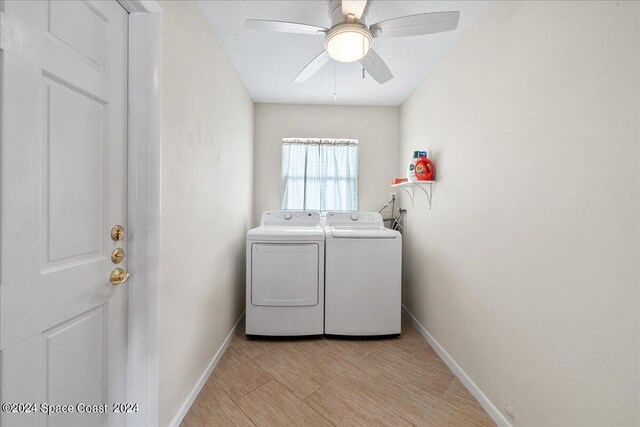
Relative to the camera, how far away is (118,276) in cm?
104

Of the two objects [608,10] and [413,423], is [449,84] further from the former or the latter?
[413,423]

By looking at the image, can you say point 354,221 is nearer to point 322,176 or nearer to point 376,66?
point 322,176

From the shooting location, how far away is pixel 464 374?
5.61ft

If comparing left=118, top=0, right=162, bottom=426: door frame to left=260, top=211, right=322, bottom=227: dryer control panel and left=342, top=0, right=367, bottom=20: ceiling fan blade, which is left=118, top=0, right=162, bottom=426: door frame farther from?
left=260, top=211, right=322, bottom=227: dryer control panel

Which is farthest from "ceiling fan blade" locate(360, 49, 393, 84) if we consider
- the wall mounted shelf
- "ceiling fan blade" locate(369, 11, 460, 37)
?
the wall mounted shelf

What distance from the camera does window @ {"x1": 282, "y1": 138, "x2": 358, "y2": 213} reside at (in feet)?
10.2

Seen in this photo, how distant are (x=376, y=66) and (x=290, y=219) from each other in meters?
1.65

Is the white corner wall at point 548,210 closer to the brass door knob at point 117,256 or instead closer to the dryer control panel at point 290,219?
the dryer control panel at point 290,219

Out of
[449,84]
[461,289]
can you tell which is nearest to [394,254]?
[461,289]

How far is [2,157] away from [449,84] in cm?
238

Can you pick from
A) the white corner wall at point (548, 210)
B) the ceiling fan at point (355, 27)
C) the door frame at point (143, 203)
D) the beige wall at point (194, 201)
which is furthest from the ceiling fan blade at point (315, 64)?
the white corner wall at point (548, 210)

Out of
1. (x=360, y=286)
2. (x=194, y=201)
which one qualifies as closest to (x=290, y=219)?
(x=360, y=286)

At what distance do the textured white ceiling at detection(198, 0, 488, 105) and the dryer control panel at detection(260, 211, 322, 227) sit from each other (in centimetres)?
129

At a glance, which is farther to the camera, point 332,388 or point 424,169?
point 424,169
